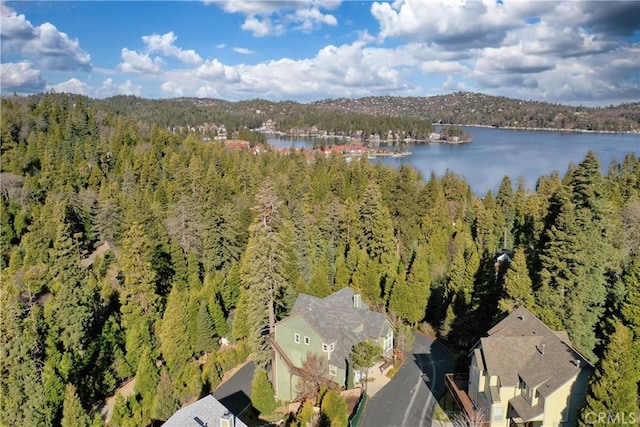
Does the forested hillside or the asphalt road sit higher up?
the forested hillside

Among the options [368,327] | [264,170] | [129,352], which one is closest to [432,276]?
[368,327]

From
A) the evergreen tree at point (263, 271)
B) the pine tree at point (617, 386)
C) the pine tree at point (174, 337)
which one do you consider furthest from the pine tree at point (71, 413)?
the pine tree at point (617, 386)

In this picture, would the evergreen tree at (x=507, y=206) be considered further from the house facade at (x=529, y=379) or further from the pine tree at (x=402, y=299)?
the house facade at (x=529, y=379)

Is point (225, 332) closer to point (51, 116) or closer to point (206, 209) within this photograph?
point (206, 209)

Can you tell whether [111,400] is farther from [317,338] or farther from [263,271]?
[317,338]

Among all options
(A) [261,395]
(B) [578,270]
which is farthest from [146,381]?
(B) [578,270]

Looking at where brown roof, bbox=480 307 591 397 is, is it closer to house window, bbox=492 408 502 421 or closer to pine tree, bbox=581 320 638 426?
house window, bbox=492 408 502 421

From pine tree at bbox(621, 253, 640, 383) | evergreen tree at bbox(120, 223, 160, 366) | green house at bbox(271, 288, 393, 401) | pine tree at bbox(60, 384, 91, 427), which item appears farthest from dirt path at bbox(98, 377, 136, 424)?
pine tree at bbox(621, 253, 640, 383)

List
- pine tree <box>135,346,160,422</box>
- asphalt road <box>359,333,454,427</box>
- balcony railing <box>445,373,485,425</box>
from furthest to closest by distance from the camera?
pine tree <box>135,346,160,422</box>
asphalt road <box>359,333,454,427</box>
balcony railing <box>445,373,485,425</box>
